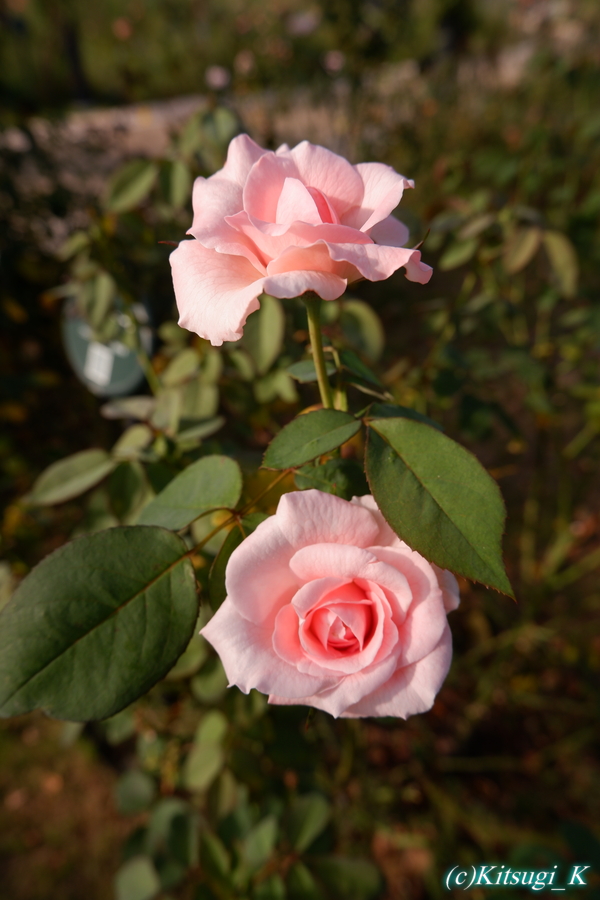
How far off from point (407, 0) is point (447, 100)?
1.82ft

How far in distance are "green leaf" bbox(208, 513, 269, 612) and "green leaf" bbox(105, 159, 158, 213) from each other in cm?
62

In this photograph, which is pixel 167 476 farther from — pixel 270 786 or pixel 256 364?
pixel 270 786

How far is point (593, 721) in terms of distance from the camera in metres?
1.41

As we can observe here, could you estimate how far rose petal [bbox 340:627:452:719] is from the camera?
33cm

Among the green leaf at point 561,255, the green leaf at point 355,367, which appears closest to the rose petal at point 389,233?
the green leaf at point 355,367

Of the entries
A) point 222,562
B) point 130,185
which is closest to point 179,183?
point 130,185

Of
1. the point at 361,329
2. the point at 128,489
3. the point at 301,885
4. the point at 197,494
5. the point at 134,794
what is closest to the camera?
the point at 197,494

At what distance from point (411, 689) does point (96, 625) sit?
0.68ft

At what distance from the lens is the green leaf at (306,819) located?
2.53 feet

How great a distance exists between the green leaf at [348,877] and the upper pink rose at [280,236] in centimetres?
82

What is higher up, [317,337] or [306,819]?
[317,337]

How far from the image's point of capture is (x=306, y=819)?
2.59ft

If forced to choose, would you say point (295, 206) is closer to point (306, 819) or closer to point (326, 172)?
point (326, 172)

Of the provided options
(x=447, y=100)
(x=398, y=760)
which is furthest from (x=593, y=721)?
(x=447, y=100)
